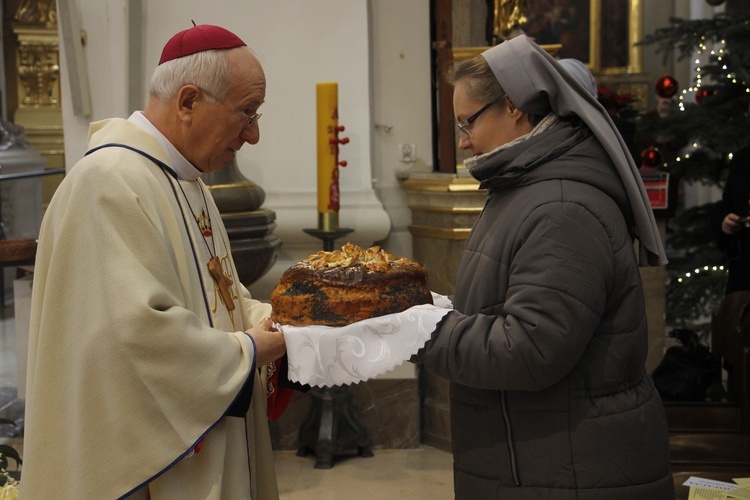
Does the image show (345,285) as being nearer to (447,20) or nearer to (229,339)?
(229,339)

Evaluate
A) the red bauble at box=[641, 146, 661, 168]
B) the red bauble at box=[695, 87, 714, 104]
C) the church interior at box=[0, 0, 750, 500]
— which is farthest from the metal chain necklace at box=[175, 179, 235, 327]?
the red bauble at box=[695, 87, 714, 104]

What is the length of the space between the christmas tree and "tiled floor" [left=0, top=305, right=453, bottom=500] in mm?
2833

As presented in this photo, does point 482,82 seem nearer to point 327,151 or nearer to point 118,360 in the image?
Result: point 118,360

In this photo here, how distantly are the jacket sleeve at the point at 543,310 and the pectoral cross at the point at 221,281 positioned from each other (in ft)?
2.06

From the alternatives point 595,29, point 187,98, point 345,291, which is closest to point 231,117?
point 187,98

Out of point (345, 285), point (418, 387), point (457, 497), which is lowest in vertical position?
point (418, 387)

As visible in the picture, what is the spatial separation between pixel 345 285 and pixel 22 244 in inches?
134

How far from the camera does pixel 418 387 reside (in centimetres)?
532

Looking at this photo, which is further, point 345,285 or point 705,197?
point 705,197

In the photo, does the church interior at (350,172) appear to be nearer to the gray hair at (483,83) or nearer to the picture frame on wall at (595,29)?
the gray hair at (483,83)

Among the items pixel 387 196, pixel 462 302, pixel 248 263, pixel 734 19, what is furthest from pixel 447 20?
pixel 462 302

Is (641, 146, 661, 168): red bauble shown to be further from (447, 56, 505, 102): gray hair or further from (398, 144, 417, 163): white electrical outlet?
(447, 56, 505, 102): gray hair

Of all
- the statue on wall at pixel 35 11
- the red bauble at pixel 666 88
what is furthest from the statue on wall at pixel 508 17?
the statue on wall at pixel 35 11

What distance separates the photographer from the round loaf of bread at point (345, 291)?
2.31 meters
